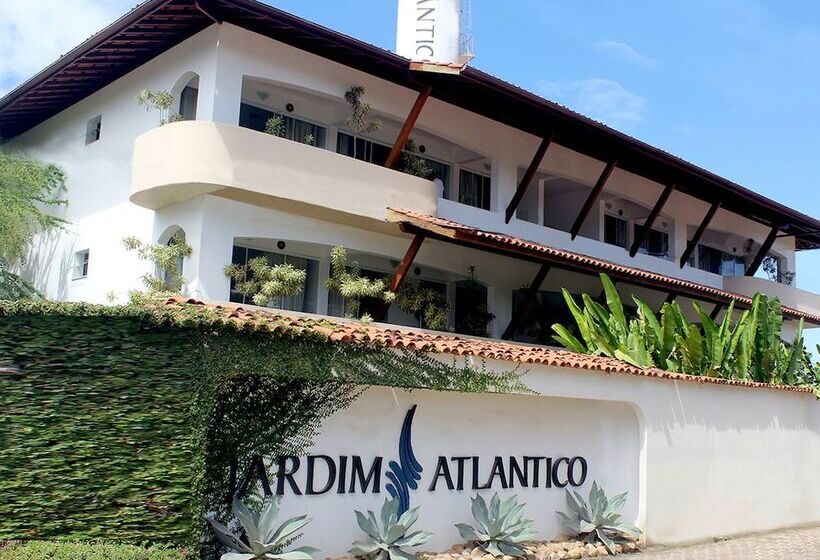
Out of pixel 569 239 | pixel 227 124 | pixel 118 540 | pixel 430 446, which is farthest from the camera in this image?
pixel 569 239

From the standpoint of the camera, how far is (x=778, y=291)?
2767cm

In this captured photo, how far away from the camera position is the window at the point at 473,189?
20.6 metres

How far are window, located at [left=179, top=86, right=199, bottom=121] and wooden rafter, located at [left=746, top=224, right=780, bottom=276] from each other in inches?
718

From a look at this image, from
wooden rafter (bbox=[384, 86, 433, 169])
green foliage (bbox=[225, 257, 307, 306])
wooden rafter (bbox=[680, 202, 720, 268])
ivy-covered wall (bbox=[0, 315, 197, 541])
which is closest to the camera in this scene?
ivy-covered wall (bbox=[0, 315, 197, 541])

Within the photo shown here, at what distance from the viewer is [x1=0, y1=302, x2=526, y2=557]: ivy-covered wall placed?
801 centimetres

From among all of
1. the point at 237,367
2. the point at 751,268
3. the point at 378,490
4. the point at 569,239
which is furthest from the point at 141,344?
the point at 751,268

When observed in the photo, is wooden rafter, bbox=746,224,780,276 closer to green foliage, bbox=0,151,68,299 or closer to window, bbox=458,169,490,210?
window, bbox=458,169,490,210

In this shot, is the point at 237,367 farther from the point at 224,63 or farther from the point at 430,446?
the point at 224,63

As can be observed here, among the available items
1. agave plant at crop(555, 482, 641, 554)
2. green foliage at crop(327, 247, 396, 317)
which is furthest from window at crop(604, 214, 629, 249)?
agave plant at crop(555, 482, 641, 554)

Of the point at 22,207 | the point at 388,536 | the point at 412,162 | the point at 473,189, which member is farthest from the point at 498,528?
the point at 22,207

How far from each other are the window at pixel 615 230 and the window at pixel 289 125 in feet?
33.6

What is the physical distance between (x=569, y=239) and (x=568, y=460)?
8.88 m

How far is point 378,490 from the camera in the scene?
1068 cm

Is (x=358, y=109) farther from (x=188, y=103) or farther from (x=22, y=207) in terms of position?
(x=22, y=207)
